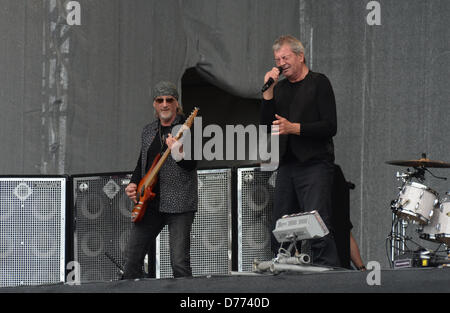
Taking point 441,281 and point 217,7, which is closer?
point 441,281

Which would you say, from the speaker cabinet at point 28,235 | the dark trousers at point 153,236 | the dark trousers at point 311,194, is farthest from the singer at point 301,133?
the speaker cabinet at point 28,235

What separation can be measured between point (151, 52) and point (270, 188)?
107 inches

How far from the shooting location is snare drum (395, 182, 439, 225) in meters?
7.63

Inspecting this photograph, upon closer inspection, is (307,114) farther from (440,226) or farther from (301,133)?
(440,226)

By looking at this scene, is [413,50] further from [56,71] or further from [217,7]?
[56,71]

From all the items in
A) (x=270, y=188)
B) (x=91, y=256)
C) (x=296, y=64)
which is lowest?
(x=91, y=256)

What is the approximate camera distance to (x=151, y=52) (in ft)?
29.1

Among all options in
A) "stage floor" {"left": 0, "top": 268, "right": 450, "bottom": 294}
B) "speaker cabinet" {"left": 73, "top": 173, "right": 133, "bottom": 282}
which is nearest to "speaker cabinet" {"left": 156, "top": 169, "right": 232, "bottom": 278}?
"speaker cabinet" {"left": 73, "top": 173, "right": 133, "bottom": 282}

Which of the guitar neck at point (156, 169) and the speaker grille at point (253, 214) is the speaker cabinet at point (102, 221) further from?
the guitar neck at point (156, 169)

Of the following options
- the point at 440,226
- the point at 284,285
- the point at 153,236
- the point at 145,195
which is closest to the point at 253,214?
the point at 153,236

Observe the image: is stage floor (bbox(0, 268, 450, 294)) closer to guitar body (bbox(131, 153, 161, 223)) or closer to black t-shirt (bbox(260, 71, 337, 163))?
black t-shirt (bbox(260, 71, 337, 163))

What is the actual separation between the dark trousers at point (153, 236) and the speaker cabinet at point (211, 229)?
3.35 feet

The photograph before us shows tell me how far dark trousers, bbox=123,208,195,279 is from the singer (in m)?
0.57
